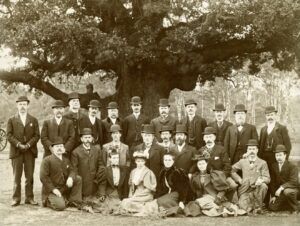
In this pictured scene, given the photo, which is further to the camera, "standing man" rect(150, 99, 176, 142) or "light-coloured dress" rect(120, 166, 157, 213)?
"standing man" rect(150, 99, 176, 142)

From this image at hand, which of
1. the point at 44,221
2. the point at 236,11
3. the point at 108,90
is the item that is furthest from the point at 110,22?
the point at 108,90

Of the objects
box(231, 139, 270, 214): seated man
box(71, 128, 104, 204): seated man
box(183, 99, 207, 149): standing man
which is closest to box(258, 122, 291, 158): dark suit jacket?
box(231, 139, 270, 214): seated man

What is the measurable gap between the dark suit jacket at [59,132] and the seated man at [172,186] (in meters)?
1.95

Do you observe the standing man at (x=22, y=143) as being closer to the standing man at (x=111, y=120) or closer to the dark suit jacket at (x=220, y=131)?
the standing man at (x=111, y=120)

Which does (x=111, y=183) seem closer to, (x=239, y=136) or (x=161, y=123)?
(x=161, y=123)

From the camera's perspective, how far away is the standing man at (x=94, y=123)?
9.69m

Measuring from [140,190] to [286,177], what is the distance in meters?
2.67

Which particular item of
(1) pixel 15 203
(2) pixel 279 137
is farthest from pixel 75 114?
(2) pixel 279 137

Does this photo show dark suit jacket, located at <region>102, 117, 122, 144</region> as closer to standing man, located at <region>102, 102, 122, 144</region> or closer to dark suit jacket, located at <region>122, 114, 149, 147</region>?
standing man, located at <region>102, 102, 122, 144</region>

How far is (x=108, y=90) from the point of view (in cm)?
4369

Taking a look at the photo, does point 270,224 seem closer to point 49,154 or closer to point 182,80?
point 49,154

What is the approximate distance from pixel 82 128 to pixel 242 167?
3.26m

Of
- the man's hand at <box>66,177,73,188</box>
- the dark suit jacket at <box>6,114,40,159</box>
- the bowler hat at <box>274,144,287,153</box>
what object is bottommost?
the man's hand at <box>66,177,73,188</box>

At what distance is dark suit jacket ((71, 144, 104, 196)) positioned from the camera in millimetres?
9164
